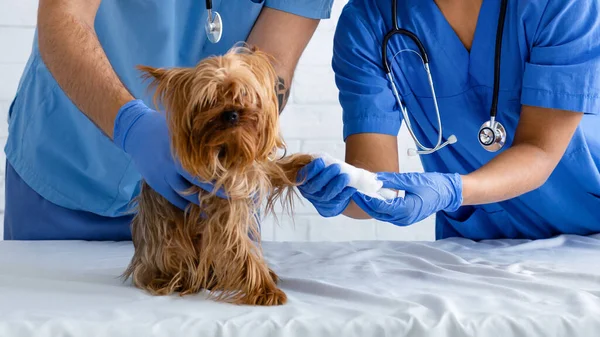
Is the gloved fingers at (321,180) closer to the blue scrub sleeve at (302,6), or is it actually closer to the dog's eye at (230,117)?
the dog's eye at (230,117)

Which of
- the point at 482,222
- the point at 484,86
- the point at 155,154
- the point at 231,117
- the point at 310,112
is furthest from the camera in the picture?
the point at 310,112

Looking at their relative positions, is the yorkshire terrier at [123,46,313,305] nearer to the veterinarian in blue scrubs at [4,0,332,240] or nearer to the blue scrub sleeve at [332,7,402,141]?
the veterinarian in blue scrubs at [4,0,332,240]

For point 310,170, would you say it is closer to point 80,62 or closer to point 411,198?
point 411,198

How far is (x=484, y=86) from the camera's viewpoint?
1.41 metres

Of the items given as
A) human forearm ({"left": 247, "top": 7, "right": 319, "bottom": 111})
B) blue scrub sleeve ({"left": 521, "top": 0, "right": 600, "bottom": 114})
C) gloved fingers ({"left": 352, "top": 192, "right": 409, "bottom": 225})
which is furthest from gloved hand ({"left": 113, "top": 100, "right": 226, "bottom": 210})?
blue scrub sleeve ({"left": 521, "top": 0, "right": 600, "bottom": 114})

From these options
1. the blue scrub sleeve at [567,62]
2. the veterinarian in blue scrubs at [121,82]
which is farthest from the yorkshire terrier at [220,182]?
the blue scrub sleeve at [567,62]

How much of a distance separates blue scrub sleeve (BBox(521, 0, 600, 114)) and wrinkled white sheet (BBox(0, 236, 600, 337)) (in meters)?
0.28

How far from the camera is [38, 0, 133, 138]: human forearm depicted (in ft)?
3.78

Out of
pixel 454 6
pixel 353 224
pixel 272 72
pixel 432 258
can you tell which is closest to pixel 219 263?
pixel 272 72

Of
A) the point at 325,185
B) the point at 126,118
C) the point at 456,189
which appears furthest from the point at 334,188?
the point at 126,118

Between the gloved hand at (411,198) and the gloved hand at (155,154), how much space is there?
0.25 meters

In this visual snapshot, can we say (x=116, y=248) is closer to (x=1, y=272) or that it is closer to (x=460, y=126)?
(x=1, y=272)

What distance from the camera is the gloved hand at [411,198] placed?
114cm

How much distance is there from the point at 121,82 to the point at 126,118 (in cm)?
19
